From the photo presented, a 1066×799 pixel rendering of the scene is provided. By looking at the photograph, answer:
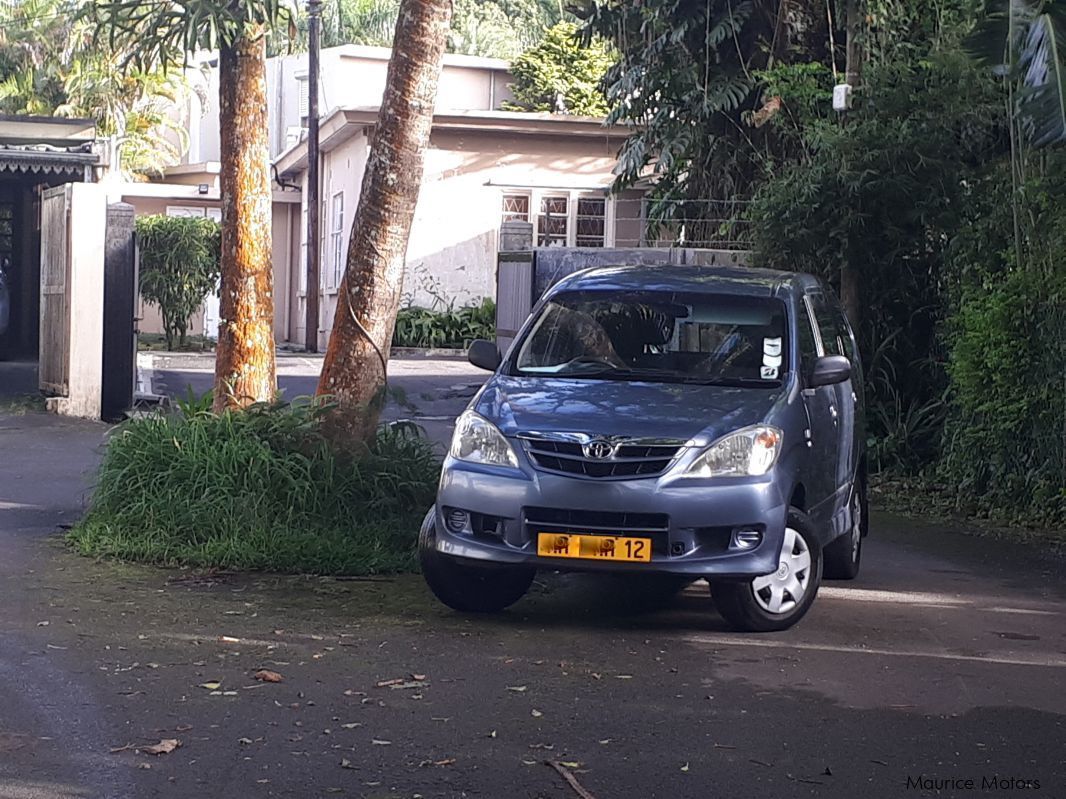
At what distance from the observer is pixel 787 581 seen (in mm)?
7934

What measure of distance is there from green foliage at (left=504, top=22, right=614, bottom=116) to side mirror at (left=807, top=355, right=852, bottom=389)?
101ft

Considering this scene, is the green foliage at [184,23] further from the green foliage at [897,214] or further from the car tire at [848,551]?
the green foliage at [897,214]

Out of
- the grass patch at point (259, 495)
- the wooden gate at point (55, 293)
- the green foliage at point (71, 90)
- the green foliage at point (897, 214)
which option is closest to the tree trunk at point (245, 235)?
the grass patch at point (259, 495)

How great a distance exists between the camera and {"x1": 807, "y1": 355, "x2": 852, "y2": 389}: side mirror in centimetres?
830

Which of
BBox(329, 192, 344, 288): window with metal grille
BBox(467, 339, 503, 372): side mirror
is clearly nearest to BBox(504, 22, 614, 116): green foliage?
BBox(329, 192, 344, 288): window with metal grille

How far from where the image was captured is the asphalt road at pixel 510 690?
544 cm

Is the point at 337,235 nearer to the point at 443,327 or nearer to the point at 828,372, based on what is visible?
the point at 443,327

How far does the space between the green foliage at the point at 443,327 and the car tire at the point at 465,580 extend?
1989 cm

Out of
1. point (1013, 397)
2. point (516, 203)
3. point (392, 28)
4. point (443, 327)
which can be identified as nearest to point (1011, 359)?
point (1013, 397)

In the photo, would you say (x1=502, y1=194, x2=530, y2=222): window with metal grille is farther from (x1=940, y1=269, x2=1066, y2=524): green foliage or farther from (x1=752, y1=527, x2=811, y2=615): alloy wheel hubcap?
(x1=752, y1=527, x2=811, y2=615): alloy wheel hubcap

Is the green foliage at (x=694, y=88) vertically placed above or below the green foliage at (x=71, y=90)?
below

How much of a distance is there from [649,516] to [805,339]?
1822 millimetres

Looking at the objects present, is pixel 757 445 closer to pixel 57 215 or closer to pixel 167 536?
pixel 167 536

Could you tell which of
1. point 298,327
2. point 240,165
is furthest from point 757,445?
point 298,327
